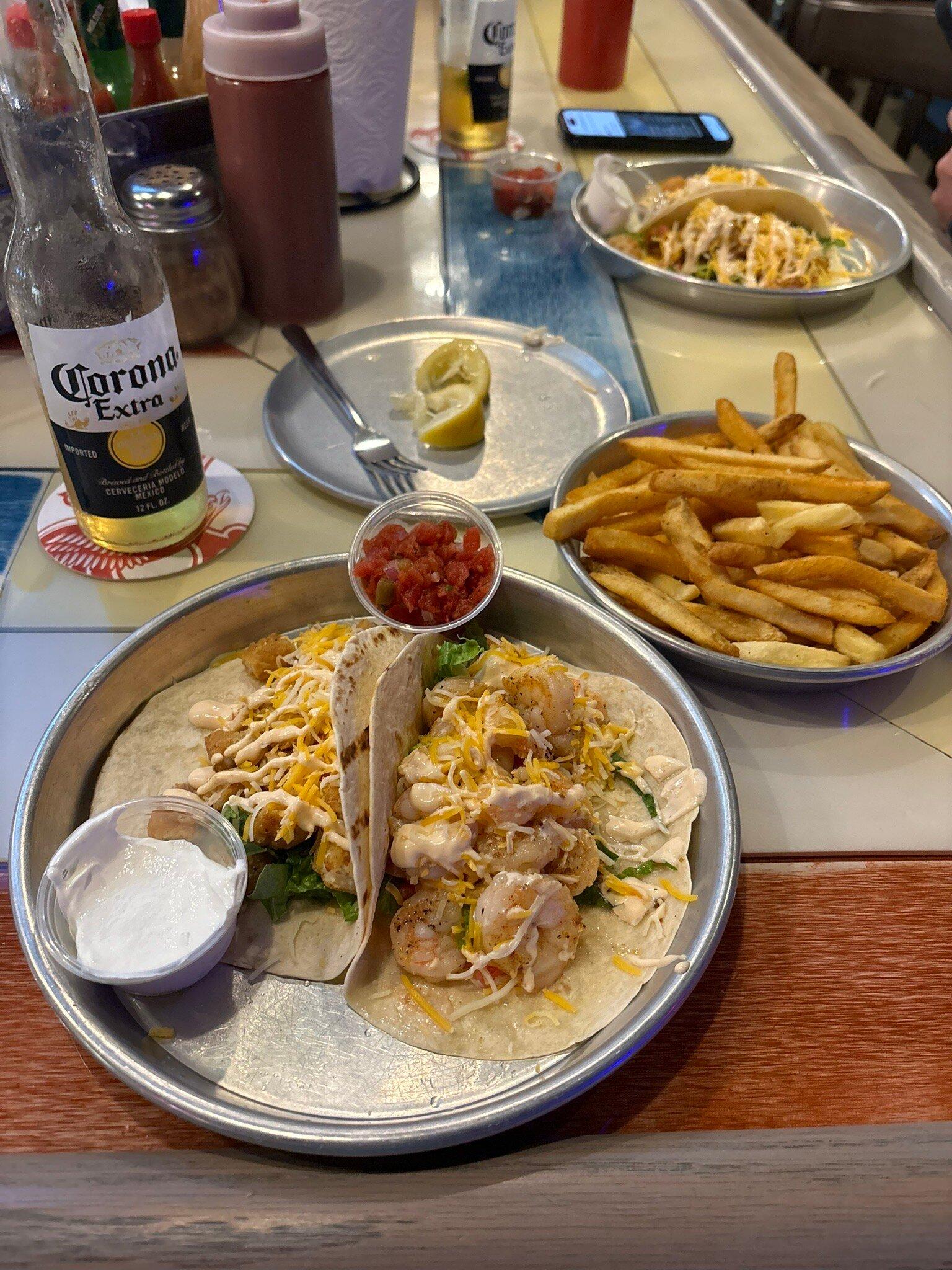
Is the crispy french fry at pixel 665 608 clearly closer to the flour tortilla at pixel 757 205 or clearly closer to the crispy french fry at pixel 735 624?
the crispy french fry at pixel 735 624

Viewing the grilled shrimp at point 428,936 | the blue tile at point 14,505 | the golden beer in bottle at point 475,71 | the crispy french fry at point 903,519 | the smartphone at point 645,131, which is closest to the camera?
the grilled shrimp at point 428,936

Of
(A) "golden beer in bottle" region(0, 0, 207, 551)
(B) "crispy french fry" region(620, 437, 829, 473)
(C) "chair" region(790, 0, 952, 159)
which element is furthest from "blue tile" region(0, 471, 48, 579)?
(C) "chair" region(790, 0, 952, 159)

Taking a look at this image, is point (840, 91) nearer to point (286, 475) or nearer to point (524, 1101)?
point (286, 475)

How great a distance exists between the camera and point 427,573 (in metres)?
1.63

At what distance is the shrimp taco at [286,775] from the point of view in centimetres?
133

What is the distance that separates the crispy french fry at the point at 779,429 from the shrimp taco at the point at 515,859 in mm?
756

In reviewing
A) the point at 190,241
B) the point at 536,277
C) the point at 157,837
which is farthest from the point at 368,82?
the point at 157,837

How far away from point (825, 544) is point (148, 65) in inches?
95.2

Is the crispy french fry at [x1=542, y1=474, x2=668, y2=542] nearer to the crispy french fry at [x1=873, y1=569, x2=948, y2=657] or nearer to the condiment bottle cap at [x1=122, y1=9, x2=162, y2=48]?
the crispy french fry at [x1=873, y1=569, x2=948, y2=657]

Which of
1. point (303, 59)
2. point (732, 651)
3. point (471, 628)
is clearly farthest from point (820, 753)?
point (303, 59)

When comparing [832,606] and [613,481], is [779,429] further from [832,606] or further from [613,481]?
[832,606]

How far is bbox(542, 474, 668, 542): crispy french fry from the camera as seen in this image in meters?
1.77

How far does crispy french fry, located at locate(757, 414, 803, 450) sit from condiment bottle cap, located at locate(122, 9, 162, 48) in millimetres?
2084

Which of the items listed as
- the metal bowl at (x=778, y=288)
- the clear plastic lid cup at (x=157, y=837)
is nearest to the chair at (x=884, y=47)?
the metal bowl at (x=778, y=288)
